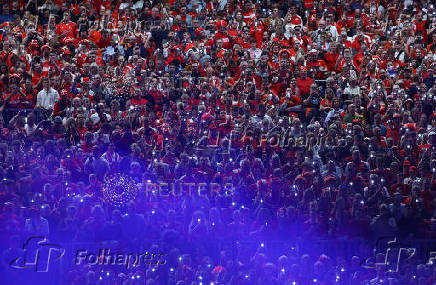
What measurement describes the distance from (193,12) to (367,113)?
554cm

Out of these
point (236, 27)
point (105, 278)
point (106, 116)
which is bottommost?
point (105, 278)

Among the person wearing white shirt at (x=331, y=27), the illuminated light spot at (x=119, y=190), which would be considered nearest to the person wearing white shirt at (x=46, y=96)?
the illuminated light spot at (x=119, y=190)

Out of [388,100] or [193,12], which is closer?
[388,100]

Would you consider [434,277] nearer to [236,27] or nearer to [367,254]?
[367,254]

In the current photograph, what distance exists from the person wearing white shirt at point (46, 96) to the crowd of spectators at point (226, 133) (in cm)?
3

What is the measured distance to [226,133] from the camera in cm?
1612

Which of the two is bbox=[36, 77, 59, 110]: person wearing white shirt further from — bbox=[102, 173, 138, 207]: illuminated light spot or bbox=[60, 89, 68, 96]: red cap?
bbox=[102, 173, 138, 207]: illuminated light spot

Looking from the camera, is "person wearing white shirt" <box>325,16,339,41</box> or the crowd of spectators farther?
"person wearing white shirt" <box>325,16,339,41</box>

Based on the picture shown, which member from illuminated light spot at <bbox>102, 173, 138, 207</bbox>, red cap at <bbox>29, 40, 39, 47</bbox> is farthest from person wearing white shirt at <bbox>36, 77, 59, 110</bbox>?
illuminated light spot at <bbox>102, 173, 138, 207</bbox>

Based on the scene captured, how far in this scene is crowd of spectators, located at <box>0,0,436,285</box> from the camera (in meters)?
13.8

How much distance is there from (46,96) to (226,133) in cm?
361

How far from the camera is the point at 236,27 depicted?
1953cm

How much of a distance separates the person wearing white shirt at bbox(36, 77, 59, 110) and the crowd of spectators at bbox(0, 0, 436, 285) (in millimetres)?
33

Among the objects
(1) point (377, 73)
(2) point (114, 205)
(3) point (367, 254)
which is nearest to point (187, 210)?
(2) point (114, 205)
